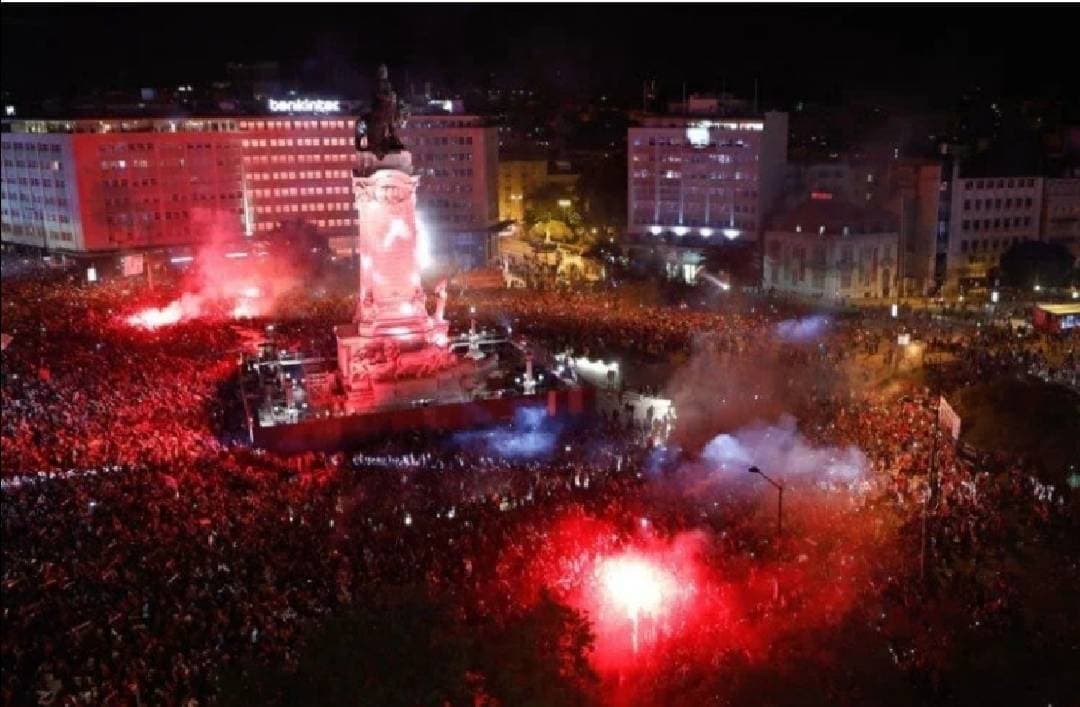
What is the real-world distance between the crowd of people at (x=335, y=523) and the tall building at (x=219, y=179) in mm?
56641

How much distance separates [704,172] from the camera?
3354 inches

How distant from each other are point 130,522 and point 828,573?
56.0ft

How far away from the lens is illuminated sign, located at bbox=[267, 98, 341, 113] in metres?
104

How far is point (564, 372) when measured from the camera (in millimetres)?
45438

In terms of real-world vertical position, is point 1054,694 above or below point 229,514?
below

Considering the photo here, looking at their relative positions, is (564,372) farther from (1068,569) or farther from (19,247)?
(19,247)

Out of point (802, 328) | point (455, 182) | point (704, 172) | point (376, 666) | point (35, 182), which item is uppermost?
point (704, 172)

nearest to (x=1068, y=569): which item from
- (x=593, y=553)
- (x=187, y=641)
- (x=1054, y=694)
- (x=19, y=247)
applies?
(x=1054, y=694)

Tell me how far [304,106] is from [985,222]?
61822 mm

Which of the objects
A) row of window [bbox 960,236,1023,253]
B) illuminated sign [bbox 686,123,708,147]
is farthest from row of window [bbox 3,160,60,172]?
row of window [bbox 960,236,1023,253]

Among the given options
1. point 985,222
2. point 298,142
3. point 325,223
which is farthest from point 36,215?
point 985,222

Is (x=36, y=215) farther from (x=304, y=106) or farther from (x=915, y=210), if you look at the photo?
(x=915, y=210)

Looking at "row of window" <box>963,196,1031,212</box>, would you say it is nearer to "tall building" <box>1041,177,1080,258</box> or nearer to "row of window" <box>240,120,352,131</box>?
"tall building" <box>1041,177,1080,258</box>

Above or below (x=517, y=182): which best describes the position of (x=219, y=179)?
above
